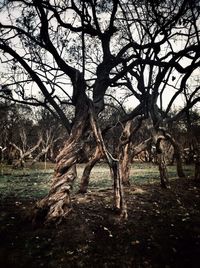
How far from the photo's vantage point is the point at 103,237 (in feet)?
21.6

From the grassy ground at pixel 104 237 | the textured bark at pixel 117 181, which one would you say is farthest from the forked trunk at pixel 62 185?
the textured bark at pixel 117 181

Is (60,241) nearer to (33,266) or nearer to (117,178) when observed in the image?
(33,266)

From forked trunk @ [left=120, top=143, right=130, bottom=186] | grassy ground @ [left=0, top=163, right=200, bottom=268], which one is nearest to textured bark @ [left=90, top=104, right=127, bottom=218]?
grassy ground @ [left=0, top=163, right=200, bottom=268]

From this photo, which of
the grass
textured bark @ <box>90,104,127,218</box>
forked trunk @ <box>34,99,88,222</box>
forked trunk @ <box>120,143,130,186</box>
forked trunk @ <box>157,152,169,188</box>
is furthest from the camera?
forked trunk @ <box>120,143,130,186</box>

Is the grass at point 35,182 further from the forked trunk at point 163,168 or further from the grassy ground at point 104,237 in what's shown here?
the forked trunk at point 163,168

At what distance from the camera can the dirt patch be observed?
18.5 feet

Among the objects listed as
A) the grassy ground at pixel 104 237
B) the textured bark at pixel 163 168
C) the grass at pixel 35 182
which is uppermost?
the textured bark at pixel 163 168

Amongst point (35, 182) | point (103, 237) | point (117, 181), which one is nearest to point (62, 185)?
point (117, 181)

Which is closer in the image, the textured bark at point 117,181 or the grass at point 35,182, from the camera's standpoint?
the textured bark at point 117,181

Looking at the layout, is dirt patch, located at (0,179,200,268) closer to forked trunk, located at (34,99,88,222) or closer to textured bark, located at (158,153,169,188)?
forked trunk, located at (34,99,88,222)

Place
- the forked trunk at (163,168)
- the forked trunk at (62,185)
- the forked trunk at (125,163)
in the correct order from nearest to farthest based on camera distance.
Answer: the forked trunk at (62,185), the forked trunk at (163,168), the forked trunk at (125,163)

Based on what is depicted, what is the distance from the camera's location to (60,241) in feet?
20.5

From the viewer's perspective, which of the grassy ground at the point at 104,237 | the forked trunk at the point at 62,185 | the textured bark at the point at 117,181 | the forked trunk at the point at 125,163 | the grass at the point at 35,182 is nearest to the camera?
the grassy ground at the point at 104,237

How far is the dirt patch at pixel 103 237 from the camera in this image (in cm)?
563
